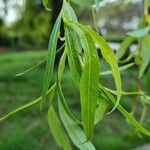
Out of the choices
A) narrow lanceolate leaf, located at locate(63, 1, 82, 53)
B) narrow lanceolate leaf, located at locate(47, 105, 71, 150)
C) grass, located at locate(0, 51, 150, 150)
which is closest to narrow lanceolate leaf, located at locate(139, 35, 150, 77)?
narrow lanceolate leaf, located at locate(47, 105, 71, 150)

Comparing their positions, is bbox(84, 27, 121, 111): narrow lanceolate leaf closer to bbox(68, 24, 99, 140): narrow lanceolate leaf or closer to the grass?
bbox(68, 24, 99, 140): narrow lanceolate leaf

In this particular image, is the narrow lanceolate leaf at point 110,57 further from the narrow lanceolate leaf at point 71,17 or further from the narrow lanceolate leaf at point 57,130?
the narrow lanceolate leaf at point 57,130

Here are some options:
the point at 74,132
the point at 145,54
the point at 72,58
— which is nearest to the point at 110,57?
the point at 72,58

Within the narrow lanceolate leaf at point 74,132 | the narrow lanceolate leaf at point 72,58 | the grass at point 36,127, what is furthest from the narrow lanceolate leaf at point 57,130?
the grass at point 36,127

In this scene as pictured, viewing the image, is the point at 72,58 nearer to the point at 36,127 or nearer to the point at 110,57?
the point at 110,57

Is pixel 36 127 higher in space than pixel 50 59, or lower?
lower
